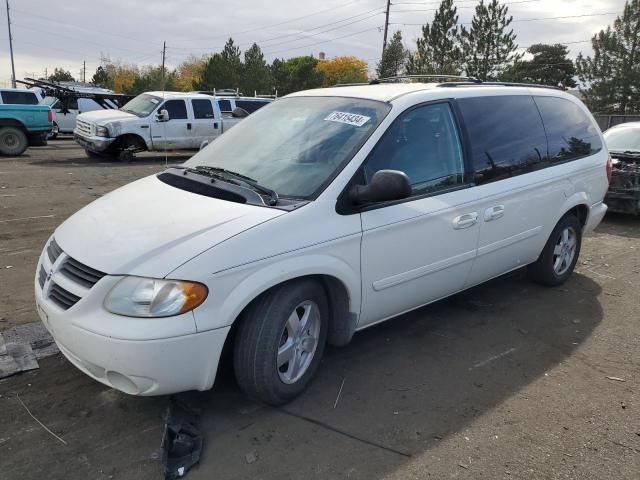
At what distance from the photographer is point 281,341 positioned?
10.0 ft

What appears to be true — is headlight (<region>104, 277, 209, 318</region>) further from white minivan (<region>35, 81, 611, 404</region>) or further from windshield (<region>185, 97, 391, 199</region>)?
windshield (<region>185, 97, 391, 199</region>)

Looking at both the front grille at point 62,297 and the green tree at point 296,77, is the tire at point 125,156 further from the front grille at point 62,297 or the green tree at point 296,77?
the green tree at point 296,77

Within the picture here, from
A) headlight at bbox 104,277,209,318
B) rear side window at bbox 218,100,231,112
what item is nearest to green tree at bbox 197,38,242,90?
rear side window at bbox 218,100,231,112

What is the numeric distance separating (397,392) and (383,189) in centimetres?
125

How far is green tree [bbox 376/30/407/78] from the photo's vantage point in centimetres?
4253

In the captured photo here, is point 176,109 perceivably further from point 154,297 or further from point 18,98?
point 154,297

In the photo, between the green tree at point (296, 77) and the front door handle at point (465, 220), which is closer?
the front door handle at point (465, 220)

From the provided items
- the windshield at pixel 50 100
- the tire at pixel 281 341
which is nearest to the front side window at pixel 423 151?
the tire at pixel 281 341

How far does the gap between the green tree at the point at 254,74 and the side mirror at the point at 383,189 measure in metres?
44.7

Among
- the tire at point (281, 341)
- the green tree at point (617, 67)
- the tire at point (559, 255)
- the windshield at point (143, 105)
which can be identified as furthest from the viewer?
the green tree at point (617, 67)

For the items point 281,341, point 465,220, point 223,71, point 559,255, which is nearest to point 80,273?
point 281,341

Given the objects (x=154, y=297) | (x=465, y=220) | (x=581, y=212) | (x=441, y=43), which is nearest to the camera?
(x=154, y=297)

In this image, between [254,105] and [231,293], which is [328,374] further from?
[254,105]

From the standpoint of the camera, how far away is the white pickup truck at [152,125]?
607 inches
